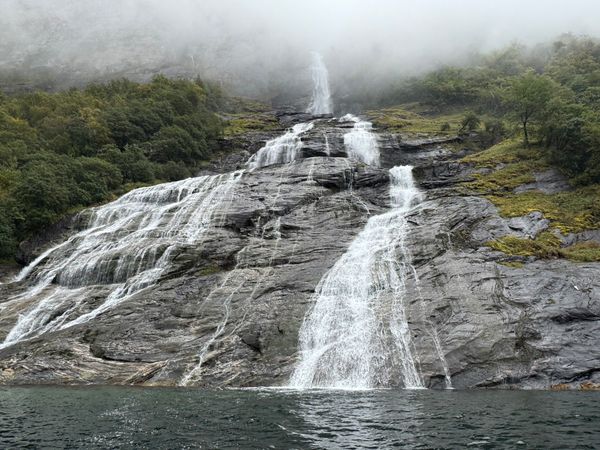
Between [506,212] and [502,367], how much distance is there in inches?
570

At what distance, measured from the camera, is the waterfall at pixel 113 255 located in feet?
91.8

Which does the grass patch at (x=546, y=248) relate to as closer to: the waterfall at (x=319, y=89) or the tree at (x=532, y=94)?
the tree at (x=532, y=94)

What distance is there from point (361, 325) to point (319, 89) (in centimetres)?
8825

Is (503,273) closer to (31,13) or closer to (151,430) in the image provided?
(151,430)

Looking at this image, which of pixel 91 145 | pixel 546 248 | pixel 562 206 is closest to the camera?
pixel 546 248

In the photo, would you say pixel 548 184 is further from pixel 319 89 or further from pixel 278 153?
pixel 319 89

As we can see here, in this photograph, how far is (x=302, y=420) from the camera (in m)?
14.3

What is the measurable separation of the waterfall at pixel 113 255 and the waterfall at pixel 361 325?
1075 centimetres

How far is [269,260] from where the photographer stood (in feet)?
100

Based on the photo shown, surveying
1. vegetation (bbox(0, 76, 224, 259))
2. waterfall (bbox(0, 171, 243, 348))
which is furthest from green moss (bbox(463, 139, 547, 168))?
vegetation (bbox(0, 76, 224, 259))

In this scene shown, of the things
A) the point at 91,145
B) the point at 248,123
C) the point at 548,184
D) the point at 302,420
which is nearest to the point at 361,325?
the point at 302,420

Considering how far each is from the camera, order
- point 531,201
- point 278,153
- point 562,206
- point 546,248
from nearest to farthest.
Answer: point 546,248 < point 562,206 < point 531,201 < point 278,153

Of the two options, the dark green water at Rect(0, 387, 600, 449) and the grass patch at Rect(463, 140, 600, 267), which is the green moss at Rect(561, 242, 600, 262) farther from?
the dark green water at Rect(0, 387, 600, 449)

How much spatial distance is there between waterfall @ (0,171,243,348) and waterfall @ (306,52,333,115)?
5573cm
